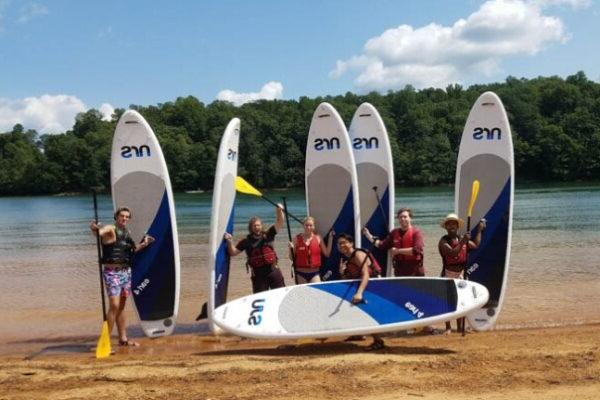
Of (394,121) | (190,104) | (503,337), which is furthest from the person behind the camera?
(190,104)

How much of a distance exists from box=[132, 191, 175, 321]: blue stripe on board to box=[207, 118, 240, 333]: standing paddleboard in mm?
594

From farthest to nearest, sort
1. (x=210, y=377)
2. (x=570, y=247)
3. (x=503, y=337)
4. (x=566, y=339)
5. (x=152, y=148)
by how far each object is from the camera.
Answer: (x=570, y=247) → (x=152, y=148) → (x=503, y=337) → (x=566, y=339) → (x=210, y=377)

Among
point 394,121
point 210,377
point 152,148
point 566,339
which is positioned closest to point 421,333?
point 566,339

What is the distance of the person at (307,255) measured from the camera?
6.34 metres

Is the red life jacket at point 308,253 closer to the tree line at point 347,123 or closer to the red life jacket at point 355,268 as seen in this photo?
the red life jacket at point 355,268

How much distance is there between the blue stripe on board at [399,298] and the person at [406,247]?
1.60ft

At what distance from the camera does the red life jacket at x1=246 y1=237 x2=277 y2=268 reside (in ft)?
20.6

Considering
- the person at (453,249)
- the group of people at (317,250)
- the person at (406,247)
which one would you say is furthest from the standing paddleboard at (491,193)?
the person at (406,247)

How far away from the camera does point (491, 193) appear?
7125 mm

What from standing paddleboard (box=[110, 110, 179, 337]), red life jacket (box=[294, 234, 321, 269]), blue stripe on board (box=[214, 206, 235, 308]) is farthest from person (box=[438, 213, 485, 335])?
standing paddleboard (box=[110, 110, 179, 337])

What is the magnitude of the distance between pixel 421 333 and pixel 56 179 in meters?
74.7

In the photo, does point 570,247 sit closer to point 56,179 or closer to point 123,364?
point 123,364

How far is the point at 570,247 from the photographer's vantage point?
13891mm

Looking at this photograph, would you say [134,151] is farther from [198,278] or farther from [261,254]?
[198,278]
